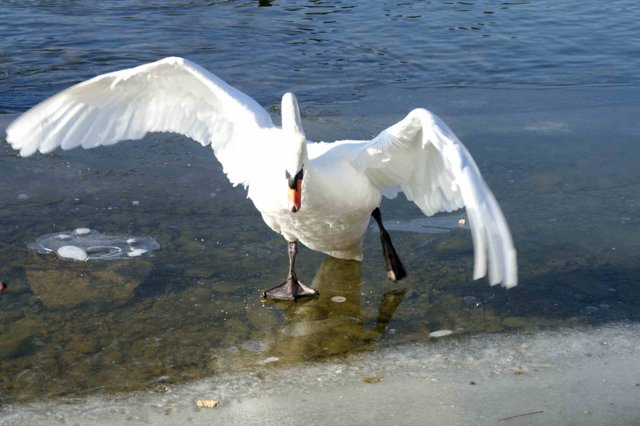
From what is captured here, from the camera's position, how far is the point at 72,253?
6.17 meters

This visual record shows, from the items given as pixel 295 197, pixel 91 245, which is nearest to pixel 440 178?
pixel 295 197

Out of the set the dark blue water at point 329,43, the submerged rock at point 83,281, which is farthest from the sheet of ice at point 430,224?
the dark blue water at point 329,43

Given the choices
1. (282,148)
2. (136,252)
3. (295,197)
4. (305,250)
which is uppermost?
(282,148)

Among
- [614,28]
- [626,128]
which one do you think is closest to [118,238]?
[626,128]

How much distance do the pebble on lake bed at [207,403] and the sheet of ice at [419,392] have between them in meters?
0.02

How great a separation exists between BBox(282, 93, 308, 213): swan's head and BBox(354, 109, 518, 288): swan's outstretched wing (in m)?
0.48

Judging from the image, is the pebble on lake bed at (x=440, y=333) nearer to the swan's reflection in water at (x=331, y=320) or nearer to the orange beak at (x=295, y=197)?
the swan's reflection in water at (x=331, y=320)

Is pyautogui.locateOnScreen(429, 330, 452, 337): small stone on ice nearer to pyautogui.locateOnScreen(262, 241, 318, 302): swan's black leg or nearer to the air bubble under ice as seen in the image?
pyautogui.locateOnScreen(262, 241, 318, 302): swan's black leg

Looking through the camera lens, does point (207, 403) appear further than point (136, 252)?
No

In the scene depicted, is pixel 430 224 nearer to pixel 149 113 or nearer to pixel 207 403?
pixel 149 113

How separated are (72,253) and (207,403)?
215cm

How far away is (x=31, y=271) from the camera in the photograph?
233 inches

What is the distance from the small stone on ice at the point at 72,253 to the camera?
6.13 meters

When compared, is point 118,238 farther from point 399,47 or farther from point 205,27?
point 205,27
